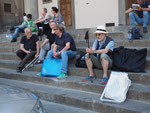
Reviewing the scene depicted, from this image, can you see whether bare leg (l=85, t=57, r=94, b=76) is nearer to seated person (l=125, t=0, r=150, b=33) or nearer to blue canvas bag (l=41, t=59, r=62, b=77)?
blue canvas bag (l=41, t=59, r=62, b=77)

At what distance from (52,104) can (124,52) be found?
2071mm

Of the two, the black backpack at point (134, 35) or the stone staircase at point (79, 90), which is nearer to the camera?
the stone staircase at point (79, 90)

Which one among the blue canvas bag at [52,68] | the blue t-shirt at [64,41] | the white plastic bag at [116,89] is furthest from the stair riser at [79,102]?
the blue t-shirt at [64,41]

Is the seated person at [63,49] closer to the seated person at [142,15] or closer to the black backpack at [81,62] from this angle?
the black backpack at [81,62]

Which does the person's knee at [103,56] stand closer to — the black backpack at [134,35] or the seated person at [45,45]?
the black backpack at [134,35]

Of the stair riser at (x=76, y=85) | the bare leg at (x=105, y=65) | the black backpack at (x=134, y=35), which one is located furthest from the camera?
the black backpack at (x=134, y=35)

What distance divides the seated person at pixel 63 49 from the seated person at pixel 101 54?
684mm

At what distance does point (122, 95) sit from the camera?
3.98 m

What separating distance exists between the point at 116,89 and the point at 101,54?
948mm

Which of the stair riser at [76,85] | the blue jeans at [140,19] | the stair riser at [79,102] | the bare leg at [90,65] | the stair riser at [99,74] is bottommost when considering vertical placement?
the stair riser at [79,102]

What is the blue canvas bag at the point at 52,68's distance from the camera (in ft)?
18.1

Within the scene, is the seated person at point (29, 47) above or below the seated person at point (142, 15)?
below

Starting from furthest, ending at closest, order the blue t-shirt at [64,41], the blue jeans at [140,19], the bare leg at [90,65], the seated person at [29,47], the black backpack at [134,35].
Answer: the seated person at [29,47] < the blue jeans at [140,19] < the black backpack at [134,35] < the blue t-shirt at [64,41] < the bare leg at [90,65]

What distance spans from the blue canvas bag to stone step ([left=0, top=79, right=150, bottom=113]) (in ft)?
1.12
